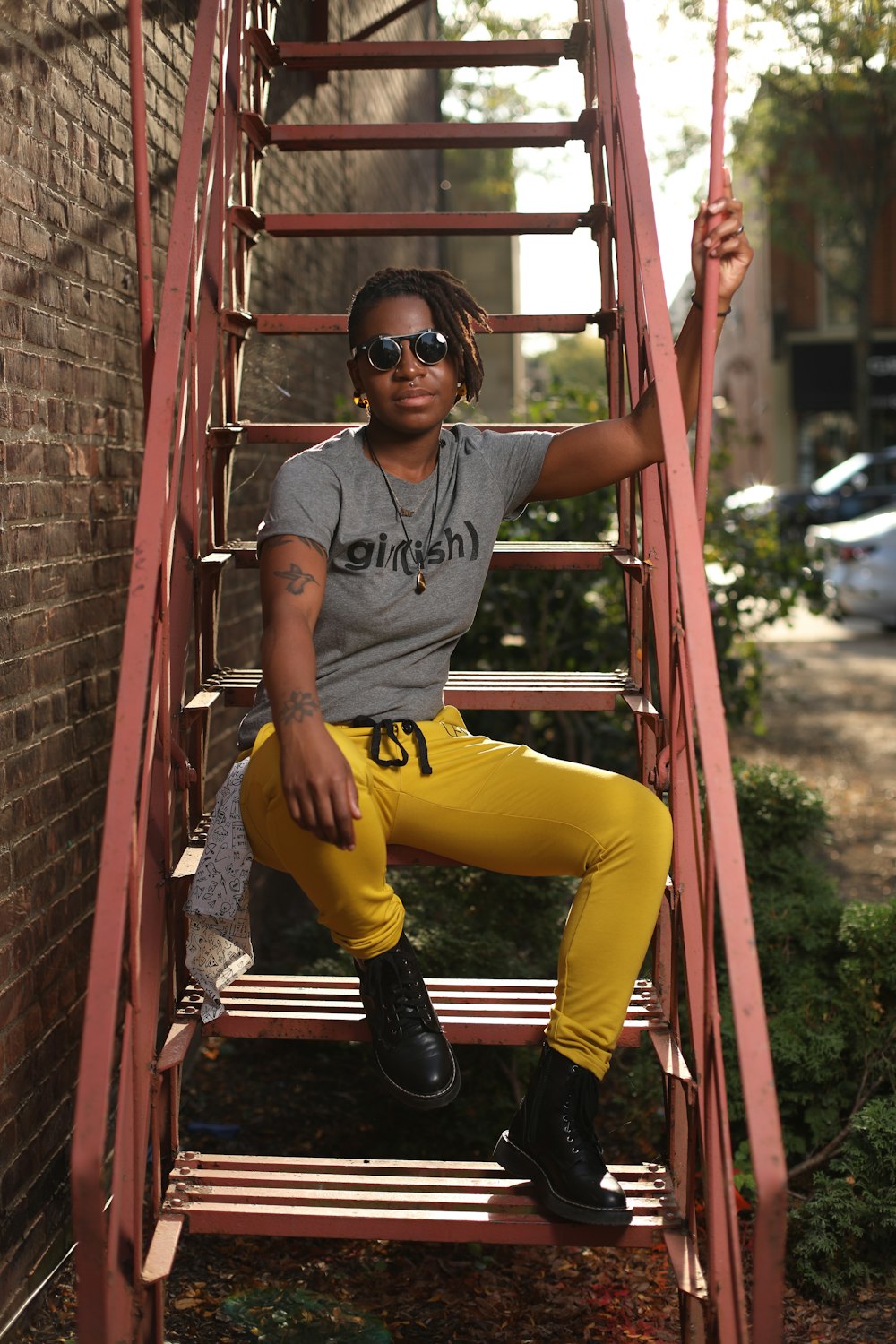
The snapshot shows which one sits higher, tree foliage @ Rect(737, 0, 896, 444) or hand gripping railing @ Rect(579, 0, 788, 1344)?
tree foliage @ Rect(737, 0, 896, 444)

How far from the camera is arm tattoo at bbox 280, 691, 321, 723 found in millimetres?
2344

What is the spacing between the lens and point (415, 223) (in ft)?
12.1

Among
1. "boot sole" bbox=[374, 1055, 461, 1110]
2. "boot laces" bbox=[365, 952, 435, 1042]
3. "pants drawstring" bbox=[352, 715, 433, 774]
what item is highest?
"pants drawstring" bbox=[352, 715, 433, 774]

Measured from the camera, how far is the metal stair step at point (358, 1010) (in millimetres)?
2750

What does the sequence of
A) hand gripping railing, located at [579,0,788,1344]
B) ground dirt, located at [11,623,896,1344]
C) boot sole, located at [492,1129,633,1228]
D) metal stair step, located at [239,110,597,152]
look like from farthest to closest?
metal stair step, located at [239,110,597,152] < ground dirt, located at [11,623,896,1344] < boot sole, located at [492,1129,633,1228] < hand gripping railing, located at [579,0,788,1344]

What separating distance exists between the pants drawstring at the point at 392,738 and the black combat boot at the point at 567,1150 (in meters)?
0.57

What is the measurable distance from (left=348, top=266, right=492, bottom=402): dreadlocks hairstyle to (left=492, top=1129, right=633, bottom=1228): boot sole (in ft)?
4.85

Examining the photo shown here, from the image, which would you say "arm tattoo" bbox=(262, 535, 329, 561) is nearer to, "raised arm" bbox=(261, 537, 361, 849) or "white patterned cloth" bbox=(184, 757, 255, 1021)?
"raised arm" bbox=(261, 537, 361, 849)

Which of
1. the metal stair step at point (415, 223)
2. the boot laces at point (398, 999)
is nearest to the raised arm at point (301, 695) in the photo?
the boot laces at point (398, 999)

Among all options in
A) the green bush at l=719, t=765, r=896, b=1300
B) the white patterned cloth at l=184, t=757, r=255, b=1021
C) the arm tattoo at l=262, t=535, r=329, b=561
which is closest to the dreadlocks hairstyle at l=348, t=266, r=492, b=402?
the arm tattoo at l=262, t=535, r=329, b=561

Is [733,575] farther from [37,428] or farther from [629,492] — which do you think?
[37,428]

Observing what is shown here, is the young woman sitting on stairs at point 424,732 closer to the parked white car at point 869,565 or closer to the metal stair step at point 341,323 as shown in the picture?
the metal stair step at point 341,323

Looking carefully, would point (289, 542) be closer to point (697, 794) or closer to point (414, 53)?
point (697, 794)

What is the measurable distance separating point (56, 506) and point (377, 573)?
72 centimetres
